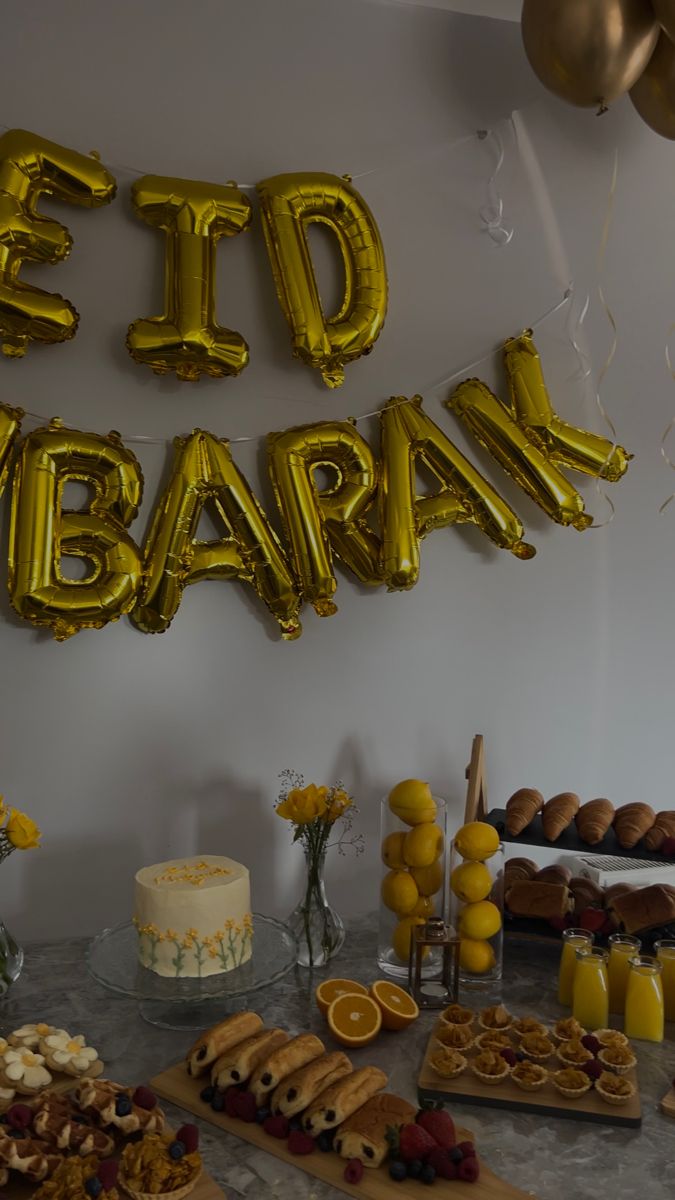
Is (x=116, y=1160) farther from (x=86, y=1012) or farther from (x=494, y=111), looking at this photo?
(x=494, y=111)

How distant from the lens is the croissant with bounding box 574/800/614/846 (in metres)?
1.37

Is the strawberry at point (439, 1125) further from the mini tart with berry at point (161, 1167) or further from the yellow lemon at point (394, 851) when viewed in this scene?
the yellow lemon at point (394, 851)

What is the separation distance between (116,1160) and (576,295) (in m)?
1.41

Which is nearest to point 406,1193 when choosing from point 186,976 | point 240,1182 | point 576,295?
point 240,1182

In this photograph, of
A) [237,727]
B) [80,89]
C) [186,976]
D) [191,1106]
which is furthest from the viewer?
[237,727]

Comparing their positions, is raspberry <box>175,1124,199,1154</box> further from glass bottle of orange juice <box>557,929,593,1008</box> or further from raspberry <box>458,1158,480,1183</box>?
→ glass bottle of orange juice <box>557,929,593,1008</box>

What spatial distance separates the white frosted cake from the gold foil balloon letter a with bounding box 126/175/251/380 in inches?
26.9

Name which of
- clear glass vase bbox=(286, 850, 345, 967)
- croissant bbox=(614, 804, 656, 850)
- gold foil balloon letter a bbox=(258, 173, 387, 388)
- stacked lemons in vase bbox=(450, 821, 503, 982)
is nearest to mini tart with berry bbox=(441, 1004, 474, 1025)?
stacked lemons in vase bbox=(450, 821, 503, 982)

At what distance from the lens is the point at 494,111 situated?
161 cm

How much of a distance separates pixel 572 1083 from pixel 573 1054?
0.05 meters

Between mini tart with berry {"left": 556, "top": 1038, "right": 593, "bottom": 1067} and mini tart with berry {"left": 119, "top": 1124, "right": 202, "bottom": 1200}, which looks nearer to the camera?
mini tart with berry {"left": 119, "top": 1124, "right": 202, "bottom": 1200}

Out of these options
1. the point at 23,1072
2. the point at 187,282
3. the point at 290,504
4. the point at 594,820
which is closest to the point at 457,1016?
the point at 594,820

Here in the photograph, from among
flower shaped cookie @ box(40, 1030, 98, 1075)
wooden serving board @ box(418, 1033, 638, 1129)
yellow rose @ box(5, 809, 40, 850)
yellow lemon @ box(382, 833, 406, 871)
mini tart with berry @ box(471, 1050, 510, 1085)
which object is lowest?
wooden serving board @ box(418, 1033, 638, 1129)

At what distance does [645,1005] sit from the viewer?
1193 mm
